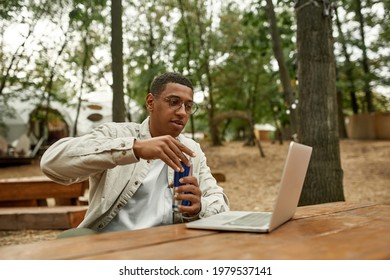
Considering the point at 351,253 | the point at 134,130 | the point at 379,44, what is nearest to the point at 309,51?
the point at 134,130

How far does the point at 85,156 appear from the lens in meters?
1.66

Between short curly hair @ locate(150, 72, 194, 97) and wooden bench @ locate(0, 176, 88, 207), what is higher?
short curly hair @ locate(150, 72, 194, 97)

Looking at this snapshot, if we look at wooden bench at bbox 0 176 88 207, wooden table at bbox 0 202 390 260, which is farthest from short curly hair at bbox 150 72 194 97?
wooden bench at bbox 0 176 88 207

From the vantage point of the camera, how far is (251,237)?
1.29 metres

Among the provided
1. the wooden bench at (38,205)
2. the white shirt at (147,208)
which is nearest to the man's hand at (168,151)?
the white shirt at (147,208)

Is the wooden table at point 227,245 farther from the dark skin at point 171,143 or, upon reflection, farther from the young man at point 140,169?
the young man at point 140,169

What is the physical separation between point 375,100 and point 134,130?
74.4 feet

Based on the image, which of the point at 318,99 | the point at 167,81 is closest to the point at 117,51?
the point at 318,99

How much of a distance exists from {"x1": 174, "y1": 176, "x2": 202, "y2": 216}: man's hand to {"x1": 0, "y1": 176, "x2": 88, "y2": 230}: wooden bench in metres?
2.80

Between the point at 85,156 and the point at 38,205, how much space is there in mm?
3907

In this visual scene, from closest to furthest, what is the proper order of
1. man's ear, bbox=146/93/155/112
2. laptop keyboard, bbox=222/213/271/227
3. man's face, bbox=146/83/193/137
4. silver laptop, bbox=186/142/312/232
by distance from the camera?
1. silver laptop, bbox=186/142/312/232
2. laptop keyboard, bbox=222/213/271/227
3. man's face, bbox=146/83/193/137
4. man's ear, bbox=146/93/155/112

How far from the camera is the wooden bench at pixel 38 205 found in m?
4.21

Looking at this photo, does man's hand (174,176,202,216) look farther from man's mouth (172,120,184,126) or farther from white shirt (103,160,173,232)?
man's mouth (172,120,184,126)

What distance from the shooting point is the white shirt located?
1966 mm
